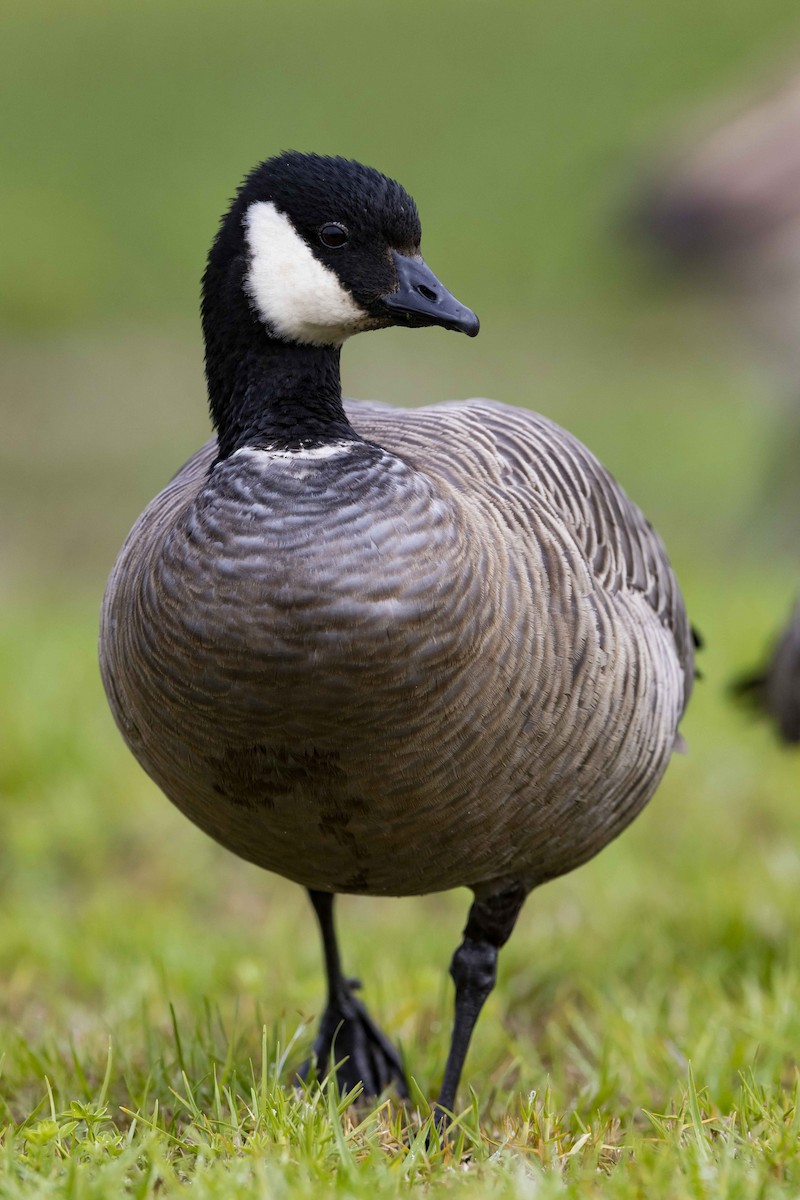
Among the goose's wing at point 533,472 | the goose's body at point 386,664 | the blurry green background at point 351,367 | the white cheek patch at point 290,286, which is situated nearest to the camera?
the goose's body at point 386,664

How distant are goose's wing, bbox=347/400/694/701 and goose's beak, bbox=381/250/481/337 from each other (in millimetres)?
338

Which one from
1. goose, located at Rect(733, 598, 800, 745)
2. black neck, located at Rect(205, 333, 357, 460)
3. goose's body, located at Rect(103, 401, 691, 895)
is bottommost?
goose, located at Rect(733, 598, 800, 745)

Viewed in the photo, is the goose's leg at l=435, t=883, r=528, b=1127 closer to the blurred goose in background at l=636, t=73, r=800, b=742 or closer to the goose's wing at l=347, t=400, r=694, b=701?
the goose's wing at l=347, t=400, r=694, b=701

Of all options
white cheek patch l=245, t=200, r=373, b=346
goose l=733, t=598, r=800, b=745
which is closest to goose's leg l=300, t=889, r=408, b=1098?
white cheek patch l=245, t=200, r=373, b=346

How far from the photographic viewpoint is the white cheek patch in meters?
3.07

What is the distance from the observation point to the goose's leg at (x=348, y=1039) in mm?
4031

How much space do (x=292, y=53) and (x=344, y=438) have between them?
3672 cm

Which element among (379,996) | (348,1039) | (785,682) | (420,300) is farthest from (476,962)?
(785,682)

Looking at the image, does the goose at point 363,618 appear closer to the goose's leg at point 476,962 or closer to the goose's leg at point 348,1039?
the goose's leg at point 476,962

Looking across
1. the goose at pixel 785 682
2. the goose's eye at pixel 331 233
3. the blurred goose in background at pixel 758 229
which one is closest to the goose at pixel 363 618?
the goose's eye at pixel 331 233

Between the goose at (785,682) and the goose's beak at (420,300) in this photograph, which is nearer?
the goose's beak at (420,300)

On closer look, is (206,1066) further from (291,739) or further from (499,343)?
(499,343)

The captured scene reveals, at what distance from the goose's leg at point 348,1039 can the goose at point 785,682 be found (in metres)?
2.81

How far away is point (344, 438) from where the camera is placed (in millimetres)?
3070
